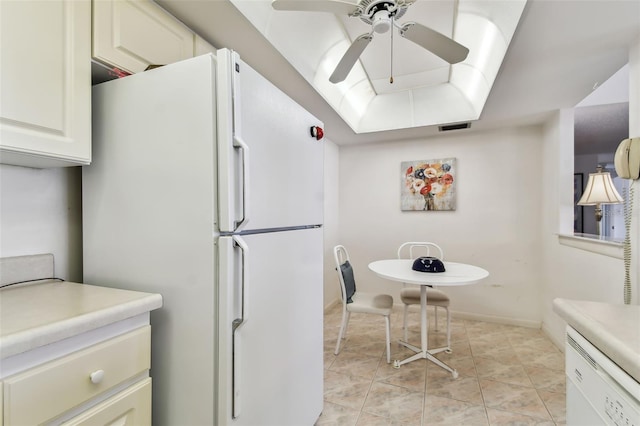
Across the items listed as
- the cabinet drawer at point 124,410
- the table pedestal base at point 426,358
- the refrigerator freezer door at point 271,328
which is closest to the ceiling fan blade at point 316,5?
Result: the refrigerator freezer door at point 271,328

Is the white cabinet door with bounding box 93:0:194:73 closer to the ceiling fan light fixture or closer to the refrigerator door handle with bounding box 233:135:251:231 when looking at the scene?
the refrigerator door handle with bounding box 233:135:251:231

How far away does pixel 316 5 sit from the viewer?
4.28 feet

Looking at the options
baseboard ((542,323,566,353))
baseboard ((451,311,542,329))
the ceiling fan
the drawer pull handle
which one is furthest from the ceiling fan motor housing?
baseboard ((451,311,542,329))

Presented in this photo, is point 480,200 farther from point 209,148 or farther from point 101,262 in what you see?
point 101,262

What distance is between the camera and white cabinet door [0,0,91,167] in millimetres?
881

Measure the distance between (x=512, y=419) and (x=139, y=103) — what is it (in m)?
2.57

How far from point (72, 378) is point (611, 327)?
59.2 inches

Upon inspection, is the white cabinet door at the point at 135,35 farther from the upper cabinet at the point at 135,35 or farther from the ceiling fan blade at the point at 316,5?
the ceiling fan blade at the point at 316,5

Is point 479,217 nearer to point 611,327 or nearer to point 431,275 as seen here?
point 431,275

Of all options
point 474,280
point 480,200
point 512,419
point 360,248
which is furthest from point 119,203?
point 480,200

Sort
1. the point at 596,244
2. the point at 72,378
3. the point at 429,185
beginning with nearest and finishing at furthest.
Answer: the point at 72,378 → the point at 596,244 → the point at 429,185

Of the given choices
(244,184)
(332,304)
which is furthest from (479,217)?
(244,184)

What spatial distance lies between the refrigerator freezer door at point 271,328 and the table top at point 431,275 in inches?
31.5

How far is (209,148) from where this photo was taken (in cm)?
97
